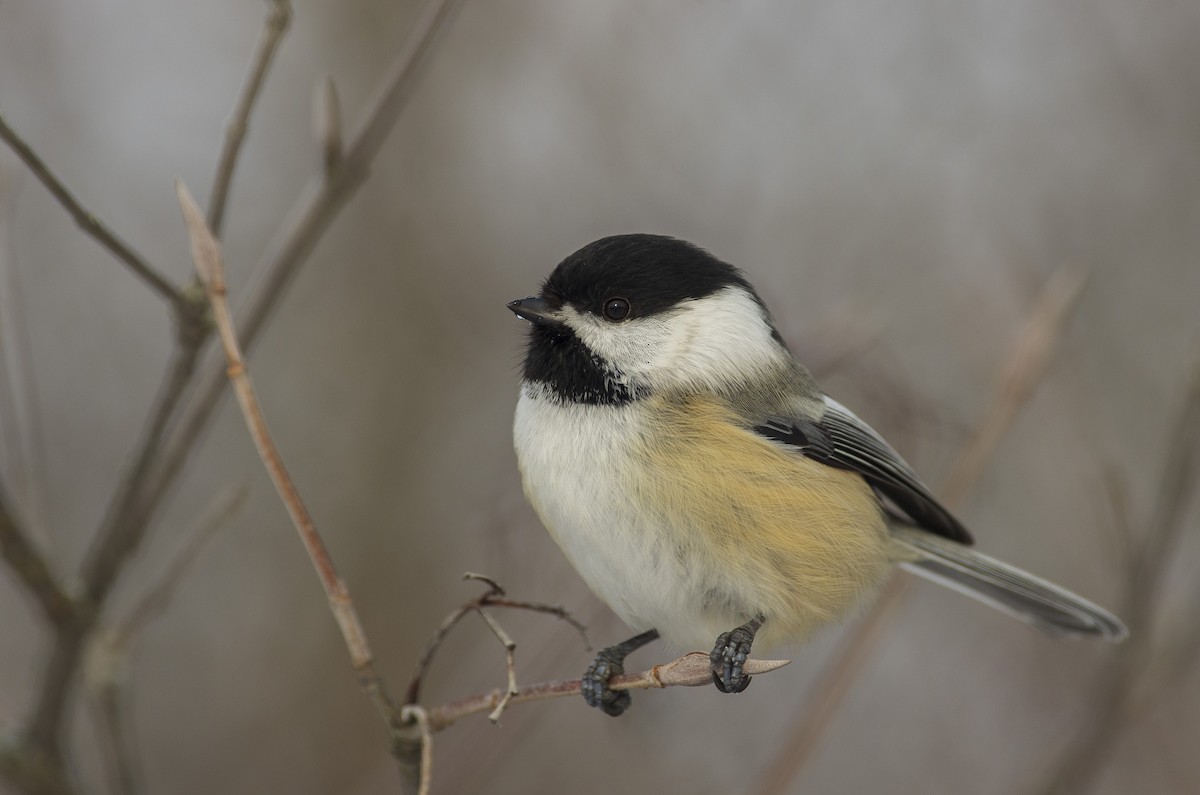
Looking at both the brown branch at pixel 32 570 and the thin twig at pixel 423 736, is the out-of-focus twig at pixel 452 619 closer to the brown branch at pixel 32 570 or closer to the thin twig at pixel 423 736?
the thin twig at pixel 423 736

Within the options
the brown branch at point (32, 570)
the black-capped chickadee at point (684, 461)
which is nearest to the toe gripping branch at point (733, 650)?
the black-capped chickadee at point (684, 461)

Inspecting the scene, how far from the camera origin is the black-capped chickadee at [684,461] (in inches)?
69.2

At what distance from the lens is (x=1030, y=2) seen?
357cm

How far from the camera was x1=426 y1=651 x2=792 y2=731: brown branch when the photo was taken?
1.10m

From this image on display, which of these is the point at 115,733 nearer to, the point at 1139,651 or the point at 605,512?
the point at 605,512

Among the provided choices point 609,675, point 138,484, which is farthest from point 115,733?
point 609,675

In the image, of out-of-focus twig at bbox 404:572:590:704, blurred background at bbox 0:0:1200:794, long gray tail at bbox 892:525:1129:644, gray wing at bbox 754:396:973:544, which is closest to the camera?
out-of-focus twig at bbox 404:572:590:704

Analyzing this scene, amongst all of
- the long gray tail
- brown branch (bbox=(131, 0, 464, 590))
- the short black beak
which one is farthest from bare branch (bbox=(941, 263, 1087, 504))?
brown branch (bbox=(131, 0, 464, 590))

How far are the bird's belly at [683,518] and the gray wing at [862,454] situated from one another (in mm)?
73

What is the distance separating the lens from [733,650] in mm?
1775

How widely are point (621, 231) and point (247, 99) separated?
1929mm

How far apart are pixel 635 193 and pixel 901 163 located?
3.15 feet

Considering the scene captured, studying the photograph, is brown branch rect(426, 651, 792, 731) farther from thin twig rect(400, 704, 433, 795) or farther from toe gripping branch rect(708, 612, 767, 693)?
toe gripping branch rect(708, 612, 767, 693)

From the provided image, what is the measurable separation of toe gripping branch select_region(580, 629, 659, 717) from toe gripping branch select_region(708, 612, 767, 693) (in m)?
0.19
